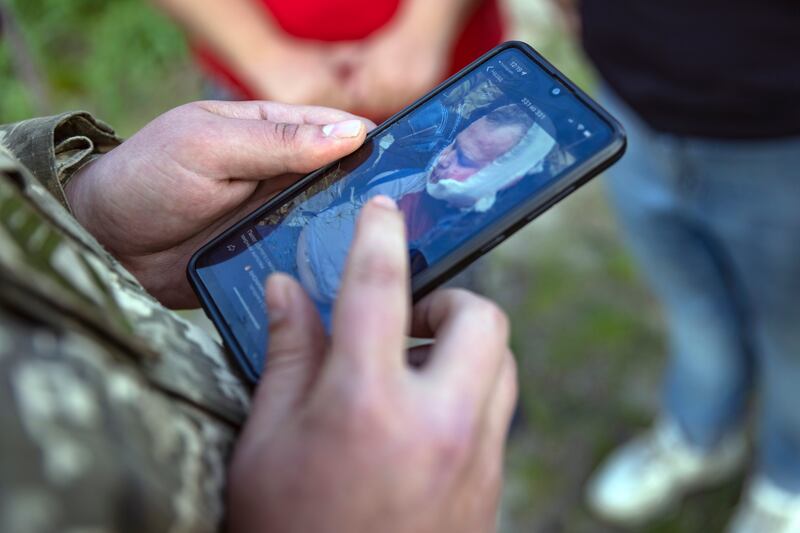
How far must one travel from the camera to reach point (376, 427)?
0.40 m

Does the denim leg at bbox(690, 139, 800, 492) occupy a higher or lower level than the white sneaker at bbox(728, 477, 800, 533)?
higher

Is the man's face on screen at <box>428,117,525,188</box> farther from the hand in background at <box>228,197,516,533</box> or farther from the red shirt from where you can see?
the red shirt

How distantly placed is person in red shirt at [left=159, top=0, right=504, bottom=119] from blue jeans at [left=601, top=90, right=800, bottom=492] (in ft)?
0.96

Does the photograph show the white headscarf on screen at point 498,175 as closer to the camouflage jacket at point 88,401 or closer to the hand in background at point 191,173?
the hand in background at point 191,173

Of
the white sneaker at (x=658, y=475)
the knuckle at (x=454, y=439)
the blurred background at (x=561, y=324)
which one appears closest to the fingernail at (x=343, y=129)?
the knuckle at (x=454, y=439)

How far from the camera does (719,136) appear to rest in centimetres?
88

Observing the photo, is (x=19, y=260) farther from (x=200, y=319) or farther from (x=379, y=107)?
(x=200, y=319)

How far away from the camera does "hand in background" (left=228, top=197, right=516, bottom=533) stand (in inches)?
15.5

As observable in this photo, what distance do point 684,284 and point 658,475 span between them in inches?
15.6

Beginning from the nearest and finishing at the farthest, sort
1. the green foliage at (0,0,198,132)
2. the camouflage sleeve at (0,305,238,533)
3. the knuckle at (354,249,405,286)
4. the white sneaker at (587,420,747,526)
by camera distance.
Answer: the camouflage sleeve at (0,305,238,533) < the knuckle at (354,249,405,286) < the white sneaker at (587,420,747,526) < the green foliage at (0,0,198,132)

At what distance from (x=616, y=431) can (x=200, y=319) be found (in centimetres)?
86

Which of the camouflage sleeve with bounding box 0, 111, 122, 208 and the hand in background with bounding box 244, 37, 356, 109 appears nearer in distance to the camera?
the camouflage sleeve with bounding box 0, 111, 122, 208

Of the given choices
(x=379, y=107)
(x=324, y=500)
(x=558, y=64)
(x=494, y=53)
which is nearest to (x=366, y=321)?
(x=324, y=500)

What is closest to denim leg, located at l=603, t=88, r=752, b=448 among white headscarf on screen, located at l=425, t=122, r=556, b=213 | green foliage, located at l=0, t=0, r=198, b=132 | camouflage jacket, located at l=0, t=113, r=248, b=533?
white headscarf on screen, located at l=425, t=122, r=556, b=213
